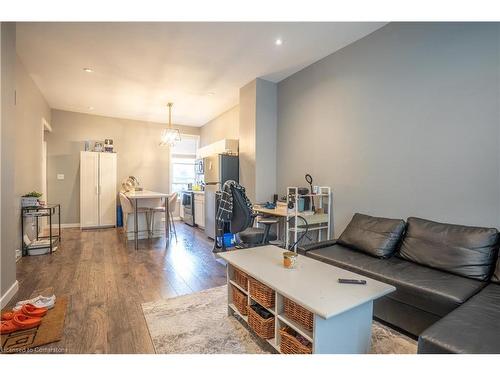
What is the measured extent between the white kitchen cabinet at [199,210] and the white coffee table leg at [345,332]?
4.45 m

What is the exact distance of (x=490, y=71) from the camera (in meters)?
2.02

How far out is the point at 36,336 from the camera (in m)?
1.78

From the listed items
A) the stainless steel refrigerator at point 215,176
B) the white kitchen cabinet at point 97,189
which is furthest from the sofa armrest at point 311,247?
the white kitchen cabinet at point 97,189

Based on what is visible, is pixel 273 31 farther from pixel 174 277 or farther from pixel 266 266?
pixel 174 277

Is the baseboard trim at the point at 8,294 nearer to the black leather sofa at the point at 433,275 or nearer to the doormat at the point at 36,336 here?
the doormat at the point at 36,336

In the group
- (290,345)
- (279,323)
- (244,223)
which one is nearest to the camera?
(290,345)

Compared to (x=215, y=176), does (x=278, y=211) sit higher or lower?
lower

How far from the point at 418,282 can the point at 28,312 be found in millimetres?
2981

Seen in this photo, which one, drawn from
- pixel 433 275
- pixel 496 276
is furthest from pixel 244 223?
pixel 496 276

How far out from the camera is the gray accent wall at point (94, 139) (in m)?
5.86

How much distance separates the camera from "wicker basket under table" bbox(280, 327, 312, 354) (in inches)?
55.6

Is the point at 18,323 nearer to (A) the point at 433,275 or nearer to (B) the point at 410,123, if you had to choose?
(A) the point at 433,275
